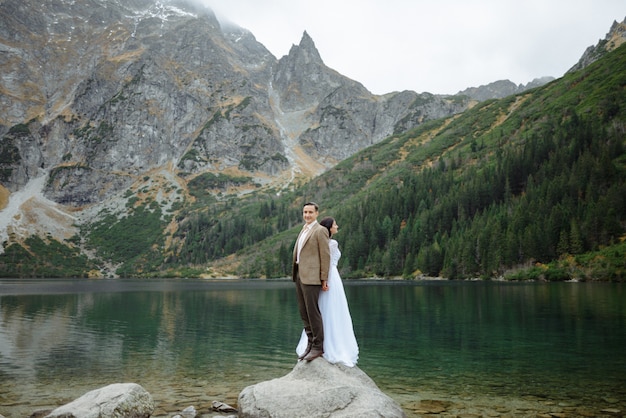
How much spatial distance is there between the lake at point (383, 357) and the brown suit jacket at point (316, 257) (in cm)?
618

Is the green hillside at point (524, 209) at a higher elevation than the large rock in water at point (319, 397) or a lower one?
higher

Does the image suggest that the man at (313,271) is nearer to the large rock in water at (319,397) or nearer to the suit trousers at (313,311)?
the suit trousers at (313,311)

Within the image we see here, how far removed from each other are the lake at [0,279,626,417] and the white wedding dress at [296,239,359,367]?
391cm

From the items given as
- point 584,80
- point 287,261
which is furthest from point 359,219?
point 584,80

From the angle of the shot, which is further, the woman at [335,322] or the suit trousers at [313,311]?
the woman at [335,322]

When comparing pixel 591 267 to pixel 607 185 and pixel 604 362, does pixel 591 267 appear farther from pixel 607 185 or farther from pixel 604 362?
pixel 604 362

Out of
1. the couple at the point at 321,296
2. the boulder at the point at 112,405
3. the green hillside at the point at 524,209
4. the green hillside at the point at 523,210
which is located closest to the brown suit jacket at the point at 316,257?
the couple at the point at 321,296

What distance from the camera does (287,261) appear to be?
191125mm

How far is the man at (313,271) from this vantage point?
13344 mm

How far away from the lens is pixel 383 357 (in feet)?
84.8

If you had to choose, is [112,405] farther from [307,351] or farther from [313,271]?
[313,271]

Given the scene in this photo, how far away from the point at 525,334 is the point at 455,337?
5.26 m

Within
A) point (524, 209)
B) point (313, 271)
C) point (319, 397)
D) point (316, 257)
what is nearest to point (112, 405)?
point (319, 397)

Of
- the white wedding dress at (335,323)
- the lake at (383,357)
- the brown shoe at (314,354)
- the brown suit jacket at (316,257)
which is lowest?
the lake at (383,357)
